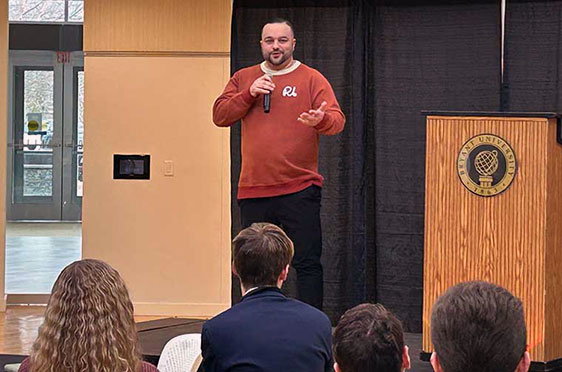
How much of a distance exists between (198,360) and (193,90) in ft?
12.6

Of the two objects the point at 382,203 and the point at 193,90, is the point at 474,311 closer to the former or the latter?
the point at 382,203

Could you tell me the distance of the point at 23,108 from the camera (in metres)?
7.72

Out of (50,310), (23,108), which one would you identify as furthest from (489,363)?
(23,108)

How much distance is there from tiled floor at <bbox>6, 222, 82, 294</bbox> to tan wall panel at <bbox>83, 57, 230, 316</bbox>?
109 centimetres

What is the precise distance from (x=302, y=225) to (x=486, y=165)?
3.01ft

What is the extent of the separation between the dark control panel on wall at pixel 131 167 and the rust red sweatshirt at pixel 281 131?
2.19 m

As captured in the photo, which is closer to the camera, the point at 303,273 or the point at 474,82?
the point at 303,273

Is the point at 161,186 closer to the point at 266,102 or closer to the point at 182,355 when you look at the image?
the point at 266,102

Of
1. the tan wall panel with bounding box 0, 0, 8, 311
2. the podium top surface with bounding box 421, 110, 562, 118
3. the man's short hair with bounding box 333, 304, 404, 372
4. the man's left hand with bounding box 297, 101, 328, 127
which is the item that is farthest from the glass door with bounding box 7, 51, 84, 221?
the man's short hair with bounding box 333, 304, 404, 372

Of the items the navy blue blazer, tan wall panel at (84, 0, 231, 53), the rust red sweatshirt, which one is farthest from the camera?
tan wall panel at (84, 0, 231, 53)

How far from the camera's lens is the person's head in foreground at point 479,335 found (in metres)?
1.58

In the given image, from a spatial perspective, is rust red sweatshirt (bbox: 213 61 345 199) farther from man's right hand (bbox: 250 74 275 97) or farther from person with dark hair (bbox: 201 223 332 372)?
person with dark hair (bbox: 201 223 332 372)

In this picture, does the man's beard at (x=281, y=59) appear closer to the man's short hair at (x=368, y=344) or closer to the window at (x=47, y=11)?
the man's short hair at (x=368, y=344)

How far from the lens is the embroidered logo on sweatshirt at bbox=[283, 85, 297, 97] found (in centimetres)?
450
